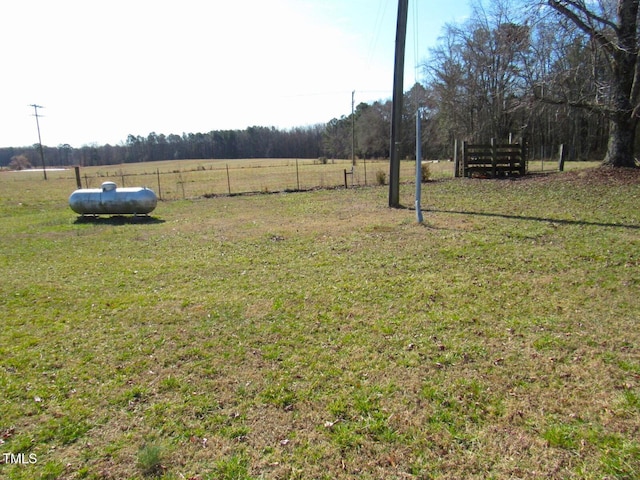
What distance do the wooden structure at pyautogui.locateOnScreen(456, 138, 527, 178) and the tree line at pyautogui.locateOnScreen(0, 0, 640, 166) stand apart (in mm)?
1808

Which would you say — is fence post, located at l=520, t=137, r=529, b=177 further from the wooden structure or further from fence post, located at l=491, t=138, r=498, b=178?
fence post, located at l=491, t=138, r=498, b=178

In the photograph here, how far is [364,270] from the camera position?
6617 mm

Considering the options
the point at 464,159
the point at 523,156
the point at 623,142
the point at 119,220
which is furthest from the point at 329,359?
the point at 523,156

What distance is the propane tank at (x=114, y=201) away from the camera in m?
12.3

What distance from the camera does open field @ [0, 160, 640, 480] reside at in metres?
2.63

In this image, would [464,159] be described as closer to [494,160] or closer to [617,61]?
[494,160]

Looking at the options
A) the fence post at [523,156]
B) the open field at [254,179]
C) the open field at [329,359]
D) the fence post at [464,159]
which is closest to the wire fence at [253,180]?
the open field at [254,179]

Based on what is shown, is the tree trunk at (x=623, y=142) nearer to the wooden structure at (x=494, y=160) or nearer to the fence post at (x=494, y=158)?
the wooden structure at (x=494, y=160)

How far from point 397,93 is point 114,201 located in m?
9.41

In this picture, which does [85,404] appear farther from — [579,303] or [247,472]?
[579,303]

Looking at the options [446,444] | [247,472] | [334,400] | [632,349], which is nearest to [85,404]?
[247,472]

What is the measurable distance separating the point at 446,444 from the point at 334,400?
0.92 meters

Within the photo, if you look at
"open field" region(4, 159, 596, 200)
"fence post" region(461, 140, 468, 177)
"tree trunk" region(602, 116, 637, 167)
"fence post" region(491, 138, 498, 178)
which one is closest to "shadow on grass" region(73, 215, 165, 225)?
"open field" region(4, 159, 596, 200)

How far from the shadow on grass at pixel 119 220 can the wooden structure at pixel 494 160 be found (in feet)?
45.6
